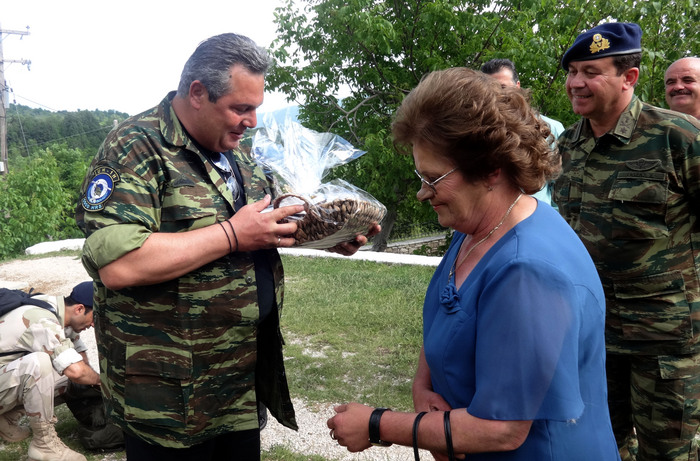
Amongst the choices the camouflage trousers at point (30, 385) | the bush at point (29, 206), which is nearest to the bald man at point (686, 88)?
the camouflage trousers at point (30, 385)

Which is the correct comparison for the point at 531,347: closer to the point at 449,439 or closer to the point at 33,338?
the point at 449,439

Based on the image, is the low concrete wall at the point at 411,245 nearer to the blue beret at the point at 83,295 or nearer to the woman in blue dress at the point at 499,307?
the blue beret at the point at 83,295

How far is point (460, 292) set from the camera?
1434mm

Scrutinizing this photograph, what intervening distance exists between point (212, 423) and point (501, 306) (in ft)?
4.20

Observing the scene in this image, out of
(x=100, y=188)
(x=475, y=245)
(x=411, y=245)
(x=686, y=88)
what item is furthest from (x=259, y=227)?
(x=411, y=245)

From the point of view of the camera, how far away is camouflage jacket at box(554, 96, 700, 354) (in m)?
2.48

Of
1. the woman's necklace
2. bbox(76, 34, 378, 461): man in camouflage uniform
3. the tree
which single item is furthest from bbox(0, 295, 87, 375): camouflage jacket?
the tree

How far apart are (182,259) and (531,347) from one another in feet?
3.67

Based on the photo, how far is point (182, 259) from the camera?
1784 mm

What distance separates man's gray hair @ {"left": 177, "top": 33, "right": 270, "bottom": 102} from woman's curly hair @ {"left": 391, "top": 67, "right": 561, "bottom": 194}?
0.76 metres

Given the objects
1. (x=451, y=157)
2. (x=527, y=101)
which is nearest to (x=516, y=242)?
(x=451, y=157)

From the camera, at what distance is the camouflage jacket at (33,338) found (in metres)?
3.56

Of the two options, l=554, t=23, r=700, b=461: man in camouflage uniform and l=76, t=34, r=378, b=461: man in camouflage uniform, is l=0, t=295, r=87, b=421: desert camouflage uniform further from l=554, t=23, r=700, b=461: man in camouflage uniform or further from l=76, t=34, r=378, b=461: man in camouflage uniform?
l=554, t=23, r=700, b=461: man in camouflage uniform

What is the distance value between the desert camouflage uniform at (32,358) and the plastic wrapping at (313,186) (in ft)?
7.32
